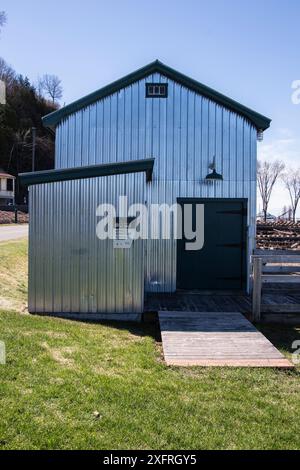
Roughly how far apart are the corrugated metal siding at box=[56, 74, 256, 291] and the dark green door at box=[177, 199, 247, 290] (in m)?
0.27

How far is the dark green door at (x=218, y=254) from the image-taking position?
10.6 m

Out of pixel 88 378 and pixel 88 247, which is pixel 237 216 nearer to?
pixel 88 247

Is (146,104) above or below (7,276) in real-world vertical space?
above

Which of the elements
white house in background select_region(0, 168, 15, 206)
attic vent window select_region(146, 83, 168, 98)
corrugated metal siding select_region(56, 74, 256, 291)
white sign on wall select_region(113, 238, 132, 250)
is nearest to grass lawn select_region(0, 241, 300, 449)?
white sign on wall select_region(113, 238, 132, 250)

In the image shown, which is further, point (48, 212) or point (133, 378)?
point (48, 212)

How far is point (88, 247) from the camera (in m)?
8.17

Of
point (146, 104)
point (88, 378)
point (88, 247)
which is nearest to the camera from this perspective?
point (88, 378)

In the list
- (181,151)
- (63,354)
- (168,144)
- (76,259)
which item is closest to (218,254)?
→ (181,151)

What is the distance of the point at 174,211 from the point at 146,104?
275cm

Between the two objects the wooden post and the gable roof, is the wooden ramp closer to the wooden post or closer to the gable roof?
the wooden post

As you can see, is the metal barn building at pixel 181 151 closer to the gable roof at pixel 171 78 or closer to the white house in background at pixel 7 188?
the gable roof at pixel 171 78

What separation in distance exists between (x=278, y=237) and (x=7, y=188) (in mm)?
48512

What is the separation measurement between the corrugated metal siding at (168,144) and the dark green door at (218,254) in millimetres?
→ 274
